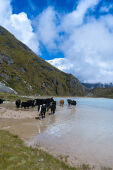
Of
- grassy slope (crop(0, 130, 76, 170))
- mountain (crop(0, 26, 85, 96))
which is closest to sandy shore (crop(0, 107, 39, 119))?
grassy slope (crop(0, 130, 76, 170))

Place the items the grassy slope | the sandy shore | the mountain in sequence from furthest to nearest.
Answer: the mountain
the sandy shore
the grassy slope

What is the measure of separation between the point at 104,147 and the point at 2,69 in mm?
112499

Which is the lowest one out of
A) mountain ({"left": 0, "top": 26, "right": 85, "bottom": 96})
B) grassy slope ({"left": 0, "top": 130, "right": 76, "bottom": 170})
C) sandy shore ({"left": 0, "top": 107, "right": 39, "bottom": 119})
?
grassy slope ({"left": 0, "top": 130, "right": 76, "bottom": 170})

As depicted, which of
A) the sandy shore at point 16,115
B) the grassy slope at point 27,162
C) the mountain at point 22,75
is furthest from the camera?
the mountain at point 22,75

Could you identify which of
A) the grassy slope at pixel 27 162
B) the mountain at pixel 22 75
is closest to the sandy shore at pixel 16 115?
the grassy slope at pixel 27 162

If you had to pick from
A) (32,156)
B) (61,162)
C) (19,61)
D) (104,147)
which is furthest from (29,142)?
(19,61)

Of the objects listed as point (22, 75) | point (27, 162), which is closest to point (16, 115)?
point (27, 162)

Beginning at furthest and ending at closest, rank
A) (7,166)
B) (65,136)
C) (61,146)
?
(65,136) < (61,146) < (7,166)

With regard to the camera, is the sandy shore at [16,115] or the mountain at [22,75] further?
the mountain at [22,75]

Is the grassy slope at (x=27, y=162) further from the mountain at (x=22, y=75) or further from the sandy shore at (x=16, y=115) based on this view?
the mountain at (x=22, y=75)

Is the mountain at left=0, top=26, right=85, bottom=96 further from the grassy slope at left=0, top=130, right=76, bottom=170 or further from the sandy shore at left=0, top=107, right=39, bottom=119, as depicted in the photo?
the grassy slope at left=0, top=130, right=76, bottom=170

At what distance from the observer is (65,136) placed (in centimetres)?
1067

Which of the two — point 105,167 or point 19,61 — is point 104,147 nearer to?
point 105,167

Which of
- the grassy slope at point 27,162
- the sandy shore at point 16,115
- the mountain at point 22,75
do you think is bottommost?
the grassy slope at point 27,162
